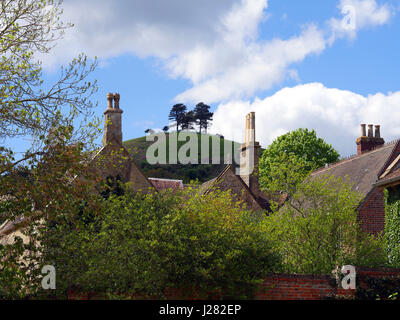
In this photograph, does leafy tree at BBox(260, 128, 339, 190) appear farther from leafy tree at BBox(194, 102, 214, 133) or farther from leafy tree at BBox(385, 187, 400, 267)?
leafy tree at BBox(194, 102, 214, 133)

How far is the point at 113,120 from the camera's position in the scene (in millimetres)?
30750

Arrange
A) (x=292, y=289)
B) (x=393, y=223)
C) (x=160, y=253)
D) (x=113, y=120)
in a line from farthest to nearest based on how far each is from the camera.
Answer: (x=113, y=120), (x=393, y=223), (x=292, y=289), (x=160, y=253)

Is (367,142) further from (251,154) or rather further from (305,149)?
(305,149)

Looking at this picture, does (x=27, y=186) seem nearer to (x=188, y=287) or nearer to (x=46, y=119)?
(x=46, y=119)

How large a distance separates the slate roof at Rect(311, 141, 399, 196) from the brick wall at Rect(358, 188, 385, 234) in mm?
490

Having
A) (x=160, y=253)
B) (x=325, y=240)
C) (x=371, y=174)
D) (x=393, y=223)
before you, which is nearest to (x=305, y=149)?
(x=371, y=174)

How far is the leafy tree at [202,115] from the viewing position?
15362cm

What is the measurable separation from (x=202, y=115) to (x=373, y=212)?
12655 cm

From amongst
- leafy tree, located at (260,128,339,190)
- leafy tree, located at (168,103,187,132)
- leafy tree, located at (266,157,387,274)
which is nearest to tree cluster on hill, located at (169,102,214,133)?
leafy tree, located at (168,103,187,132)

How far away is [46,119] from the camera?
16.1 m

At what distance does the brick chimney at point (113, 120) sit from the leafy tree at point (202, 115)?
12217 centimetres

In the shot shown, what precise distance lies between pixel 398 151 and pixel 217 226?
56.3 feet

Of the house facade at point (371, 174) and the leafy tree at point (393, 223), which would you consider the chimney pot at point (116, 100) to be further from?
the leafy tree at point (393, 223)
